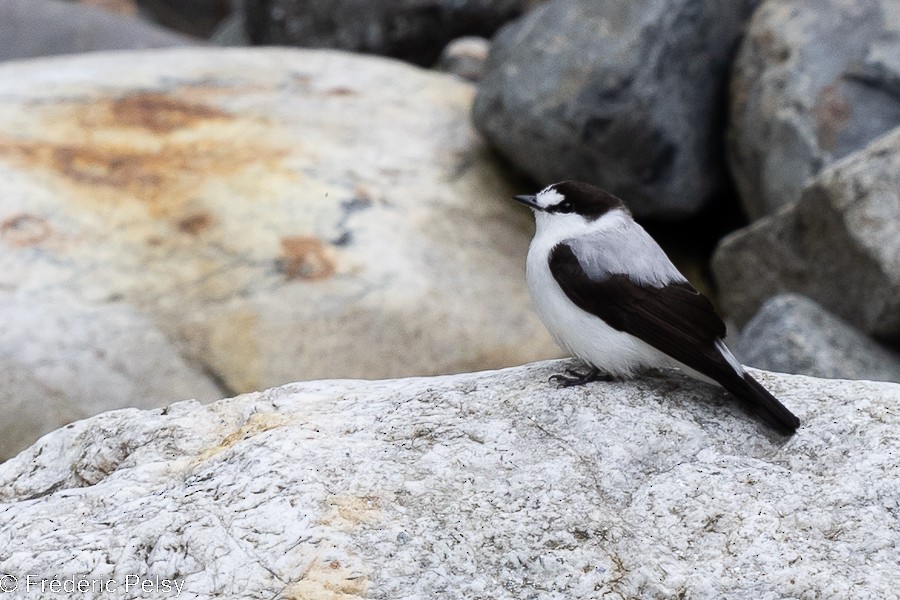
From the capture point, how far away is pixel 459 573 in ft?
10.0

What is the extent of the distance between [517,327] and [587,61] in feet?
6.25

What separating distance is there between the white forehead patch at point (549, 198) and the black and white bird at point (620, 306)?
6 cm

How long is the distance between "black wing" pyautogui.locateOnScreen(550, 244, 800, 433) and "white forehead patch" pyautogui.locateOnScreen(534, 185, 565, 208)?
0.32 meters

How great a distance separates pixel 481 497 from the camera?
3.31 metres

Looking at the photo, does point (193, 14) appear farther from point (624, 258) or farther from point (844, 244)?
point (624, 258)

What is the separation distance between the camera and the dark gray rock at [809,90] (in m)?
7.30

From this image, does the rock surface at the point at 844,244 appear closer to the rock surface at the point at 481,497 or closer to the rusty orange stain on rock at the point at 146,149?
the rock surface at the point at 481,497

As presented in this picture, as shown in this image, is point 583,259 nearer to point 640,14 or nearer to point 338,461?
point 338,461

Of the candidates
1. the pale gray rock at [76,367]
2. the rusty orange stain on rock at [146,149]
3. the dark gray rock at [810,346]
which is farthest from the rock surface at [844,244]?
the pale gray rock at [76,367]

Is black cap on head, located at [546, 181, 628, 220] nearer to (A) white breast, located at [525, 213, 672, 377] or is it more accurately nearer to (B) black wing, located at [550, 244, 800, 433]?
(A) white breast, located at [525, 213, 672, 377]

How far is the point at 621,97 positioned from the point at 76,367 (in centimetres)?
393

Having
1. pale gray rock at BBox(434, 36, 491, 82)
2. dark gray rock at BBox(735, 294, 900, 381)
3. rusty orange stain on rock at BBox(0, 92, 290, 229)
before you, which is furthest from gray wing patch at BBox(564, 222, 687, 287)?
pale gray rock at BBox(434, 36, 491, 82)

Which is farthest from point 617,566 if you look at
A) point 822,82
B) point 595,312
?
point 822,82

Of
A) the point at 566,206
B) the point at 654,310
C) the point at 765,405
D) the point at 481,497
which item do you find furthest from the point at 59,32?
the point at 765,405
